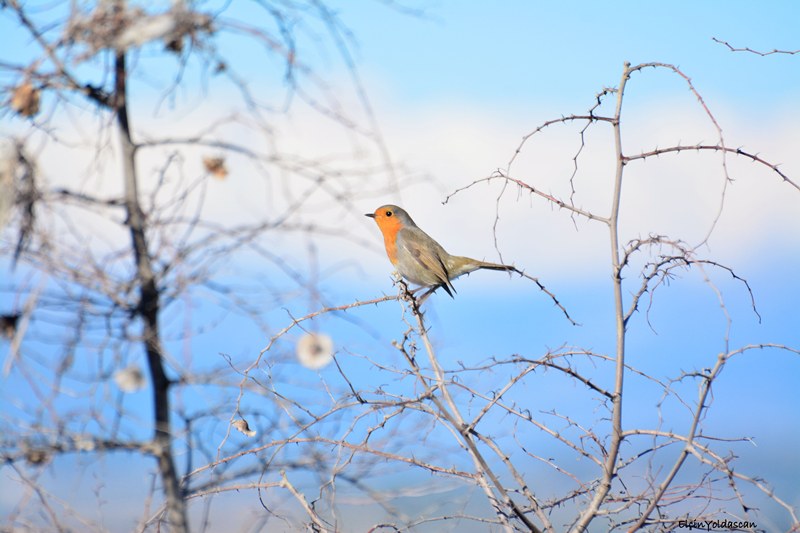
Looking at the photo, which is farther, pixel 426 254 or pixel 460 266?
pixel 460 266

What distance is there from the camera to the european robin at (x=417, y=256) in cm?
415

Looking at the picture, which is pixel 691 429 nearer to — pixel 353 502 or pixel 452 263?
pixel 353 502

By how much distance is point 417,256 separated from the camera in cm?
428

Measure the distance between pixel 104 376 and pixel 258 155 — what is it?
922 mm

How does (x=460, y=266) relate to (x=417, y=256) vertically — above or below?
above

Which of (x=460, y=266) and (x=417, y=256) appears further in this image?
(x=460, y=266)

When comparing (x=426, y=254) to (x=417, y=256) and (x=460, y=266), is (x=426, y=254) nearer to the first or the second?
(x=417, y=256)

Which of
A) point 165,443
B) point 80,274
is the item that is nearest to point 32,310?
point 80,274

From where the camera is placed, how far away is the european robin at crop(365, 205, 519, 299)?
4.15 m

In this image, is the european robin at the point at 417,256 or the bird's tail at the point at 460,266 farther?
the bird's tail at the point at 460,266

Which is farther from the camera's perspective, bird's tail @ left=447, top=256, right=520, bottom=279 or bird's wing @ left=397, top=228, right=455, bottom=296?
bird's tail @ left=447, top=256, right=520, bottom=279

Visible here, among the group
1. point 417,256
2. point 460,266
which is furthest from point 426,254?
point 460,266

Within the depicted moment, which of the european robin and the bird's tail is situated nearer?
the european robin

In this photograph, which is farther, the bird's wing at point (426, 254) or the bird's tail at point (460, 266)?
the bird's tail at point (460, 266)
